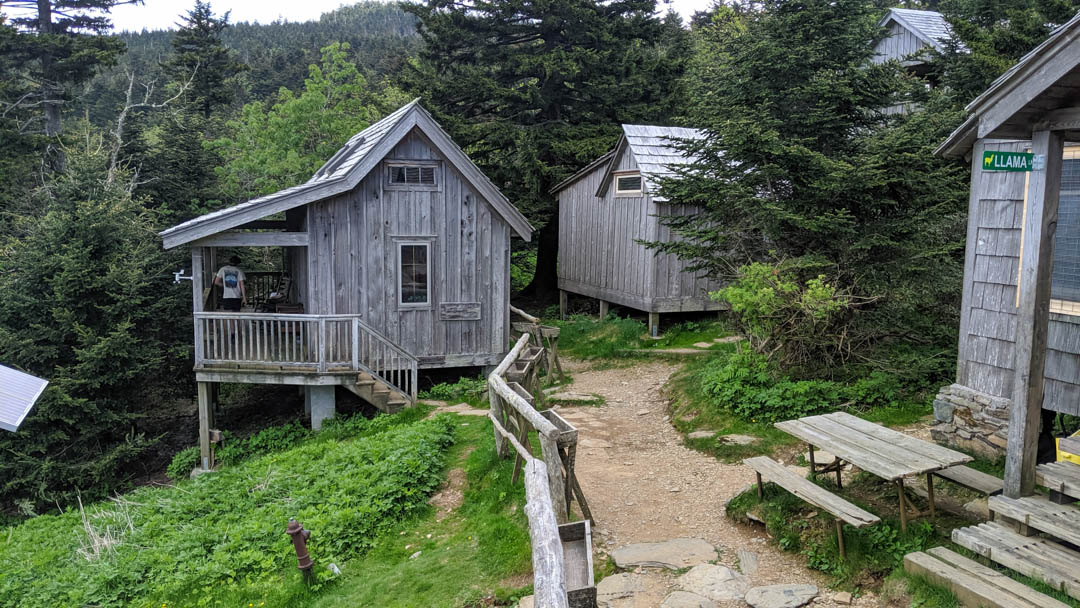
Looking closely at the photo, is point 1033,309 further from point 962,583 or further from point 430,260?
point 430,260

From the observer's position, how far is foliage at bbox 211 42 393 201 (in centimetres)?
2364

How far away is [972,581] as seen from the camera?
4457 mm

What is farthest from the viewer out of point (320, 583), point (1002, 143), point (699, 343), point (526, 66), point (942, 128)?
point (526, 66)

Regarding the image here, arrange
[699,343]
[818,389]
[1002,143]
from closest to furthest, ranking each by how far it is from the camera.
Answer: [1002,143] → [818,389] → [699,343]

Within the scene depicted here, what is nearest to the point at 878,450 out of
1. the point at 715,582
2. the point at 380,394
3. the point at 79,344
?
the point at 715,582

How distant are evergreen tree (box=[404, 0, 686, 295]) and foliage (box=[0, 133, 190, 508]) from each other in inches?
384

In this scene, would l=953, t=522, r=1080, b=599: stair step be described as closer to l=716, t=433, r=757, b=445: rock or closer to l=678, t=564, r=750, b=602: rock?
l=678, t=564, r=750, b=602: rock

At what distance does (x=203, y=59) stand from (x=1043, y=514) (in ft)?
118

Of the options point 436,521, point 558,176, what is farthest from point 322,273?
point 558,176

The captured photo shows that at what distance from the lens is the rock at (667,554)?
5.66 meters

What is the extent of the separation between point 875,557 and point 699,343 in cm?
1066

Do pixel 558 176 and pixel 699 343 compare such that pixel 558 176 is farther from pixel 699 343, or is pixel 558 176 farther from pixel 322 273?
pixel 322 273

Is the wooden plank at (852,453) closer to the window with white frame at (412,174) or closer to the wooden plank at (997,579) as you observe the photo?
the wooden plank at (997,579)

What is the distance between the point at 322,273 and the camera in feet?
43.6
